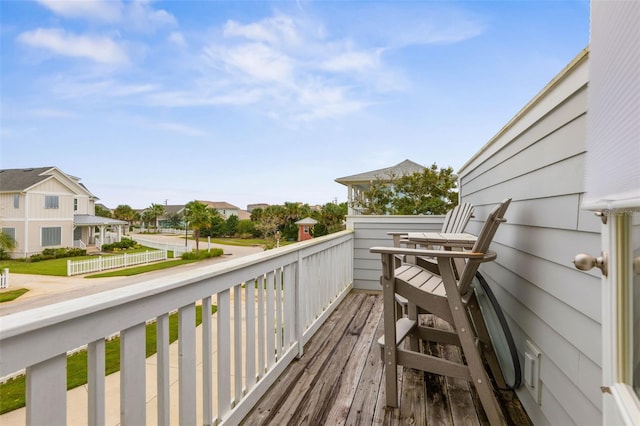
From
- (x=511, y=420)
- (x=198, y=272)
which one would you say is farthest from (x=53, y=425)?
(x=511, y=420)

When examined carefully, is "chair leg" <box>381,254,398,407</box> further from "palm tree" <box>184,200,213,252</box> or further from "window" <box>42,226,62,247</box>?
"palm tree" <box>184,200,213,252</box>

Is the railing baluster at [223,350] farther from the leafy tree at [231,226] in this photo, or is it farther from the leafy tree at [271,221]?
the leafy tree at [231,226]

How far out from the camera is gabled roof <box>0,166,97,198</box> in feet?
26.8

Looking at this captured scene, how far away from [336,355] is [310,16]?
25.1ft

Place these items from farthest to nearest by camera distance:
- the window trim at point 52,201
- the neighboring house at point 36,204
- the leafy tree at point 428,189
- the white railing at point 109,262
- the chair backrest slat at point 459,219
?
the leafy tree at point 428,189
the white railing at point 109,262
the window trim at point 52,201
the neighboring house at point 36,204
the chair backrest slat at point 459,219

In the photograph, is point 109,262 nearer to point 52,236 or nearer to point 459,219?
point 52,236

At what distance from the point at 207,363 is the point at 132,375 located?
458 millimetres

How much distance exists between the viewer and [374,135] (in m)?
15.6

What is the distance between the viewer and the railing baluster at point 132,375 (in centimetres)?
97

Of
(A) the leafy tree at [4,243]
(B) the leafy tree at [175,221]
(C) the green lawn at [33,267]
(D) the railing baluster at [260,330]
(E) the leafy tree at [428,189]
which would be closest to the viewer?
(D) the railing baluster at [260,330]

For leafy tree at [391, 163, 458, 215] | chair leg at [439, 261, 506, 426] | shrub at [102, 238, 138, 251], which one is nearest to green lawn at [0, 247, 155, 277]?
chair leg at [439, 261, 506, 426]

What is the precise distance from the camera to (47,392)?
750 mm

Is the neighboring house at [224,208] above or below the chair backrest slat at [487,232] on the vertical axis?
above

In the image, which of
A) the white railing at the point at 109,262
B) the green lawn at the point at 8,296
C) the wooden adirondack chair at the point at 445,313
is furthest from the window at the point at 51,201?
the wooden adirondack chair at the point at 445,313
